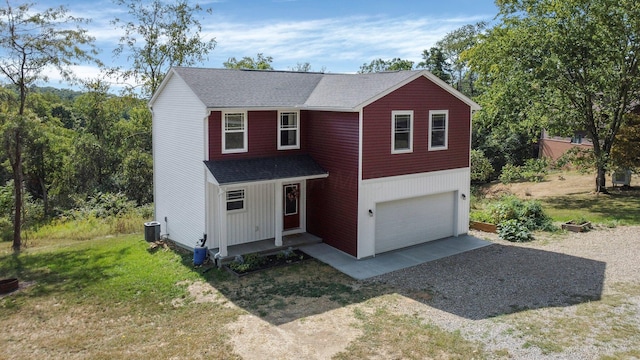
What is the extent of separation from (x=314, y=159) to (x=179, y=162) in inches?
186

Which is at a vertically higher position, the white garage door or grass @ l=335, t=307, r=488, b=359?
the white garage door

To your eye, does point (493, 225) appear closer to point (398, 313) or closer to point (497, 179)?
point (398, 313)

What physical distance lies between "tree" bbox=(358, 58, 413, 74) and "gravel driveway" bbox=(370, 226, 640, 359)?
122 ft

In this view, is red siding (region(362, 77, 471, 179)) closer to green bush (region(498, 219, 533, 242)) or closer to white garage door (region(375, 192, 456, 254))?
white garage door (region(375, 192, 456, 254))

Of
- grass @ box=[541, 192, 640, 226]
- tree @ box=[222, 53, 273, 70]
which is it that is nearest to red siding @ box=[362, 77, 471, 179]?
grass @ box=[541, 192, 640, 226]

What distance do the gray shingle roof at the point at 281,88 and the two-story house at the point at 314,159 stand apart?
A: 69 millimetres

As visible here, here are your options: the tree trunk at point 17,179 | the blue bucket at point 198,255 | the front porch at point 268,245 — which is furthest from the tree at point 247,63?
the blue bucket at point 198,255

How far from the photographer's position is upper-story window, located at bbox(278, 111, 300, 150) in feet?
55.0

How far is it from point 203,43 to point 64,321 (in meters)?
25.3

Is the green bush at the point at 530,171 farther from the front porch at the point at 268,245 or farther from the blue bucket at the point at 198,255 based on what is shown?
the blue bucket at the point at 198,255

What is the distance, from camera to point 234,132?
51.6 feet

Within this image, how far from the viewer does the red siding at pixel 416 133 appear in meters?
15.3

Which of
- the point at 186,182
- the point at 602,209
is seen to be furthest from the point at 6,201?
the point at 602,209

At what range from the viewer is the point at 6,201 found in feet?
94.4
